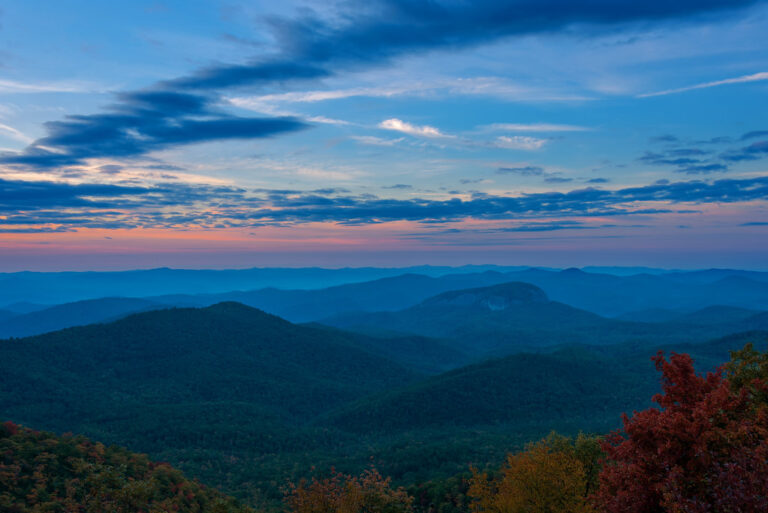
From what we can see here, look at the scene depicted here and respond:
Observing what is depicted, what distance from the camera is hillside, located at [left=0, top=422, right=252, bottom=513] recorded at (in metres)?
30.3

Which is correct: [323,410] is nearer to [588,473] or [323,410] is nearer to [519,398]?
[519,398]

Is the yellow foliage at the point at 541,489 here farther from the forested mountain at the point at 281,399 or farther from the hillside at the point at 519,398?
the hillside at the point at 519,398

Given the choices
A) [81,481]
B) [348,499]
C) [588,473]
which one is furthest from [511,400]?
[81,481]

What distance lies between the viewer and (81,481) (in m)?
38.5

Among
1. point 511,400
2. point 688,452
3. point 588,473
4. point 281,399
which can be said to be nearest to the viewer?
point 688,452

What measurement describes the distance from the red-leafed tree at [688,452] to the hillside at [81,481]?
71.7 ft

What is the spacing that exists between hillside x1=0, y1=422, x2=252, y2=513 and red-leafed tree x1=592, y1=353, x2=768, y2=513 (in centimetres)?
2186

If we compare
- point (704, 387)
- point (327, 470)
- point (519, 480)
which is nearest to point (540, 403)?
point (327, 470)

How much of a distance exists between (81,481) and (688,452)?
45147mm

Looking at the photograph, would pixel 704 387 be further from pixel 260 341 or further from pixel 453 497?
pixel 260 341

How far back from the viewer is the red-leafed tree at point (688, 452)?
47.0 feet

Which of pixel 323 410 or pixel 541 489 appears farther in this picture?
pixel 323 410

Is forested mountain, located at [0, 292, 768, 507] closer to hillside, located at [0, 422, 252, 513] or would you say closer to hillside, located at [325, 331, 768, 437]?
hillside, located at [325, 331, 768, 437]

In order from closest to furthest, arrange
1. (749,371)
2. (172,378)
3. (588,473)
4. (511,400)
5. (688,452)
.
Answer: (688,452), (749,371), (588,473), (511,400), (172,378)
